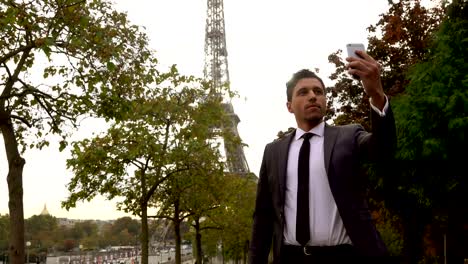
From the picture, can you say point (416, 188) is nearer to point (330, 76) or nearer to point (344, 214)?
point (330, 76)

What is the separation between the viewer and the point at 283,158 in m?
3.15

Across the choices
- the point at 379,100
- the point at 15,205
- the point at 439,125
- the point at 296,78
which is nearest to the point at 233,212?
the point at 439,125

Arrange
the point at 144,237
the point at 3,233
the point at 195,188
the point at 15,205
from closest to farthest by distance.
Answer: the point at 15,205 < the point at 144,237 < the point at 195,188 < the point at 3,233

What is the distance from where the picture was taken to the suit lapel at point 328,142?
2908 mm

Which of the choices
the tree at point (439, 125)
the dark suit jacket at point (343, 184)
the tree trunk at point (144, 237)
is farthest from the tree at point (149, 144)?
the dark suit jacket at point (343, 184)

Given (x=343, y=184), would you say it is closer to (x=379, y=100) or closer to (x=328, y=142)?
(x=328, y=142)

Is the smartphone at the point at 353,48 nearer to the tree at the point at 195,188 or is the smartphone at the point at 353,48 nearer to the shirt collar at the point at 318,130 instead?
the shirt collar at the point at 318,130

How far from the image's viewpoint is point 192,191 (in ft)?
77.4

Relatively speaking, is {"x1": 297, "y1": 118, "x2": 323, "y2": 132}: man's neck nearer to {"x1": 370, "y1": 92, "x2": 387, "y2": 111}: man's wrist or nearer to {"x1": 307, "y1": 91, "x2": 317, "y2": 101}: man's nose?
{"x1": 307, "y1": 91, "x2": 317, "y2": 101}: man's nose

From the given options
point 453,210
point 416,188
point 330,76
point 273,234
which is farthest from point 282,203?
point 330,76

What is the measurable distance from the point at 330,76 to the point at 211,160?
6350mm

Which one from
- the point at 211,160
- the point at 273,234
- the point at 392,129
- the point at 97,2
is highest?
the point at 97,2

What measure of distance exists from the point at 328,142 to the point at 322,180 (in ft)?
0.72

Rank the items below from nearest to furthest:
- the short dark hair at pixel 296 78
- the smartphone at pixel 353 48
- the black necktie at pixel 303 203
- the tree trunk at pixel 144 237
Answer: the smartphone at pixel 353 48
the black necktie at pixel 303 203
the short dark hair at pixel 296 78
the tree trunk at pixel 144 237
